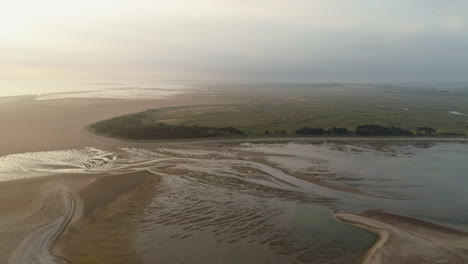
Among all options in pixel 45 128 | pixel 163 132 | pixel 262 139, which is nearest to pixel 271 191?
pixel 262 139

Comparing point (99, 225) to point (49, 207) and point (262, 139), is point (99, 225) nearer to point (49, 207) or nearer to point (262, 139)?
point (49, 207)

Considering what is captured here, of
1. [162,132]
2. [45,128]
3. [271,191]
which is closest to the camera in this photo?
[271,191]

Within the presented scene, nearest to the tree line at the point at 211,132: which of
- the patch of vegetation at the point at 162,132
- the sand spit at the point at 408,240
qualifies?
the patch of vegetation at the point at 162,132

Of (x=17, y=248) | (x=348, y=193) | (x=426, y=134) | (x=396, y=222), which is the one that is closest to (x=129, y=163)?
(x=17, y=248)

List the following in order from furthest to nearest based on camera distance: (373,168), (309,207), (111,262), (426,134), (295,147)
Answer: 1. (426,134)
2. (295,147)
3. (373,168)
4. (309,207)
5. (111,262)

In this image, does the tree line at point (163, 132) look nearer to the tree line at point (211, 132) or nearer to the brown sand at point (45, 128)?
the tree line at point (211, 132)

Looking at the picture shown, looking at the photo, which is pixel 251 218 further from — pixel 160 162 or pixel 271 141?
pixel 271 141
